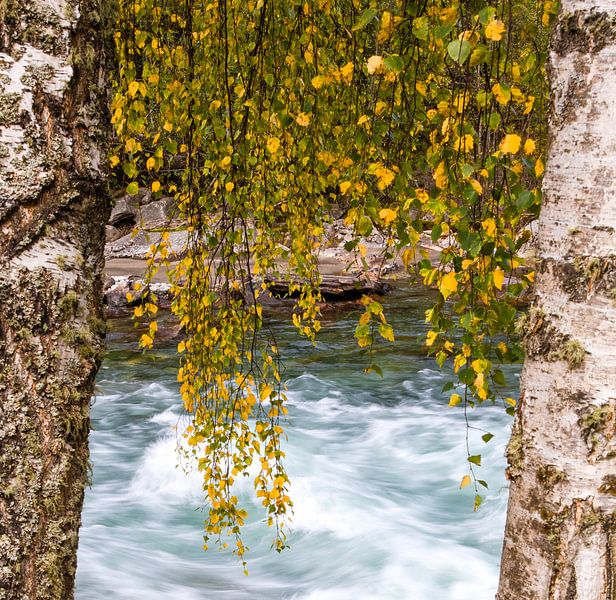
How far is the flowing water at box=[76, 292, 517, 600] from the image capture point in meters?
4.69

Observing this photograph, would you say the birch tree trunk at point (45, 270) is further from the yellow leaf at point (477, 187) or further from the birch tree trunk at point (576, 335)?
the birch tree trunk at point (576, 335)

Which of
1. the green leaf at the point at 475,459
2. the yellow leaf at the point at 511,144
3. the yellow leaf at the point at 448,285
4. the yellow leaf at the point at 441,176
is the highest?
the yellow leaf at the point at 511,144

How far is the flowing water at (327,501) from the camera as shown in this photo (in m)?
4.69

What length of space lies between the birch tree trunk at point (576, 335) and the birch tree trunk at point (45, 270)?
1011 millimetres

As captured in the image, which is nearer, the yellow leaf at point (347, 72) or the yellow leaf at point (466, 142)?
the yellow leaf at point (466, 142)

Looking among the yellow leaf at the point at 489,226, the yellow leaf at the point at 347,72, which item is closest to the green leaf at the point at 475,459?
the yellow leaf at the point at 489,226

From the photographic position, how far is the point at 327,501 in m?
5.59

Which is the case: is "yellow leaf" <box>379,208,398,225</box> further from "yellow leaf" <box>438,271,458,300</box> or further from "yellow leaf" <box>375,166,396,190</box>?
"yellow leaf" <box>438,271,458,300</box>

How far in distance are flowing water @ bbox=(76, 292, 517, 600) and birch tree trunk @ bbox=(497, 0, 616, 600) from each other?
2.38 m

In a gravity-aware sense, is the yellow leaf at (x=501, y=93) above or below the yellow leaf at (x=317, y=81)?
below

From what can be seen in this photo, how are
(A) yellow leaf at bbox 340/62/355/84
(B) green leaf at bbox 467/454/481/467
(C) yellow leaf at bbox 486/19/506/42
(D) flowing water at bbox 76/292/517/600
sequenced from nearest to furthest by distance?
(C) yellow leaf at bbox 486/19/506/42 < (B) green leaf at bbox 467/454/481/467 < (A) yellow leaf at bbox 340/62/355/84 < (D) flowing water at bbox 76/292/517/600

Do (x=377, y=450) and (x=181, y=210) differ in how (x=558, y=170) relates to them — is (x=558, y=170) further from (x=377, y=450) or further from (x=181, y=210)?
(x=377, y=450)

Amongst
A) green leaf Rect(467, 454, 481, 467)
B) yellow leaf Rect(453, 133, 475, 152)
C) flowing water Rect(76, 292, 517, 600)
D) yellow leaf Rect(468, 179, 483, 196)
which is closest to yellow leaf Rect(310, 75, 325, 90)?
yellow leaf Rect(453, 133, 475, 152)

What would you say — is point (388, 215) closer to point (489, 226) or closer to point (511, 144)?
point (489, 226)
